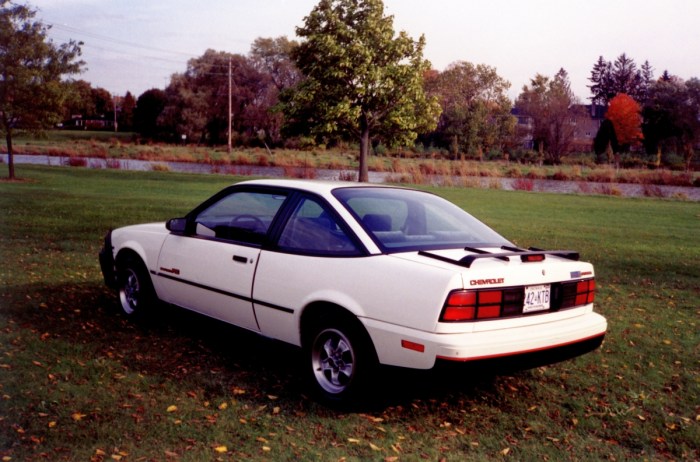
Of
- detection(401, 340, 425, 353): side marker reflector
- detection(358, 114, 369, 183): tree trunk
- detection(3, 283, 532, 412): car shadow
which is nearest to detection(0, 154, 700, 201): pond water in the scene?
detection(358, 114, 369, 183): tree trunk

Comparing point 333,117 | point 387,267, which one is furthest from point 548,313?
point 333,117

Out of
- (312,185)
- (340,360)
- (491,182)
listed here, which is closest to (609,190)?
(491,182)

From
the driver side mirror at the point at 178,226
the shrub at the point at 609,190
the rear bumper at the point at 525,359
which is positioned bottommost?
the shrub at the point at 609,190

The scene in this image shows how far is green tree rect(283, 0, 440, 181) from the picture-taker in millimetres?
29547

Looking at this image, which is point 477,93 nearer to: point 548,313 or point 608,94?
point 608,94

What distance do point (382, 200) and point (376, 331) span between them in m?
1.52

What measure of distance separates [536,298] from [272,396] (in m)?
1.99

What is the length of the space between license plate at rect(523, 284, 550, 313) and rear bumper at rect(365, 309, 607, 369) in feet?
0.34

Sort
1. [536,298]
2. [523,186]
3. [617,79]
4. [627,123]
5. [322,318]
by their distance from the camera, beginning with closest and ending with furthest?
[536,298]
[322,318]
[523,186]
[627,123]
[617,79]

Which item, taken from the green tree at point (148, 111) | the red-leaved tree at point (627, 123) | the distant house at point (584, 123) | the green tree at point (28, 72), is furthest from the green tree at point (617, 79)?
the green tree at point (28, 72)

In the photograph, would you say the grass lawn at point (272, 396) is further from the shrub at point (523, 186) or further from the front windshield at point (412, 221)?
the shrub at point (523, 186)

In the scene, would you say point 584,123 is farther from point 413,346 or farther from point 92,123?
point 92,123

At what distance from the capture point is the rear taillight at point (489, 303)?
427cm

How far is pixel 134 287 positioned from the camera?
22.8 feet
